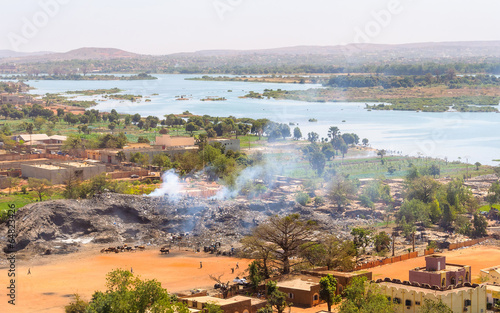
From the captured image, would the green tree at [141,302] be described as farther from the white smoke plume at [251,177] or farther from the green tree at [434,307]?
the white smoke plume at [251,177]

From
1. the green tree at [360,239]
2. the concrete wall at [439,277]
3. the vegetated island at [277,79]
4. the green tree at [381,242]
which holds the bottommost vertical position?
the green tree at [381,242]

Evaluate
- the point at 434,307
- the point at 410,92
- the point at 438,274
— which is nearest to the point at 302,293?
the point at 438,274

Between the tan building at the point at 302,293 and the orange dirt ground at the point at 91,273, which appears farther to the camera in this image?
the orange dirt ground at the point at 91,273

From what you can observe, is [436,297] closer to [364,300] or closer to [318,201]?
[364,300]

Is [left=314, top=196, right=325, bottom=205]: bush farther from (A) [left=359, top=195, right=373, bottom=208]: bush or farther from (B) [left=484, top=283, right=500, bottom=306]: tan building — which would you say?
(B) [left=484, top=283, right=500, bottom=306]: tan building

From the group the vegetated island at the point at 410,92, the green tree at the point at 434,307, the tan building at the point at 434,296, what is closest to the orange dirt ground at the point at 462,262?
the tan building at the point at 434,296

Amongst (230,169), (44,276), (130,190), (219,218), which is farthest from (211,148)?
(44,276)
